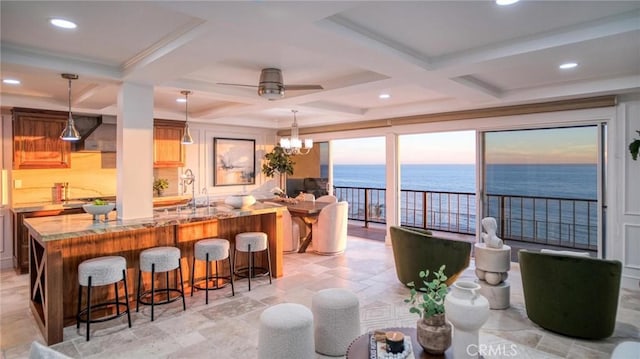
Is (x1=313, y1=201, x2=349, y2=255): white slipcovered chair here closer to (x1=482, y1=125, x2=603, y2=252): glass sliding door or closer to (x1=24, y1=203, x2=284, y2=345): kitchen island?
(x1=24, y1=203, x2=284, y2=345): kitchen island

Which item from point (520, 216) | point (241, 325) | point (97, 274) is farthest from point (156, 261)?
point (520, 216)

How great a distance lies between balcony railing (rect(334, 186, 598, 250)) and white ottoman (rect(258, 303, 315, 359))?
13.9 ft

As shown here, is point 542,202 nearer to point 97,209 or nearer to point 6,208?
point 97,209

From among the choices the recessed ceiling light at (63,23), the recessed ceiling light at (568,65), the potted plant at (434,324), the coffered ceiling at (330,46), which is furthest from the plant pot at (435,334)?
the recessed ceiling light at (63,23)

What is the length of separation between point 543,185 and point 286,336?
20.2 feet

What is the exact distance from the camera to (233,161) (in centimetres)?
→ 812

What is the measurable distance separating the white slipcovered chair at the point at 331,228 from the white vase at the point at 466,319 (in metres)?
4.03

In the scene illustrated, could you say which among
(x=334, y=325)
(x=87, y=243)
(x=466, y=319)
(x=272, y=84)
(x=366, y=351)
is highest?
(x=272, y=84)

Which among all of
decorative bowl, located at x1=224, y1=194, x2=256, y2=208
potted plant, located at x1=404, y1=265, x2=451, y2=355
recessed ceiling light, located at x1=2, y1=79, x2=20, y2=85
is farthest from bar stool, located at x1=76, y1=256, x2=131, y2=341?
potted plant, located at x1=404, y1=265, x2=451, y2=355

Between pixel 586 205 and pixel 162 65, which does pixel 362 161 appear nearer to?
pixel 586 205

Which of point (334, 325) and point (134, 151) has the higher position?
point (134, 151)

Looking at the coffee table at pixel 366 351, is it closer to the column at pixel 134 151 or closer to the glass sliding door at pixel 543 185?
the column at pixel 134 151

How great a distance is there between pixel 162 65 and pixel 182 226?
194 cm

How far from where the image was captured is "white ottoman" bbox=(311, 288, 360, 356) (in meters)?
2.82
